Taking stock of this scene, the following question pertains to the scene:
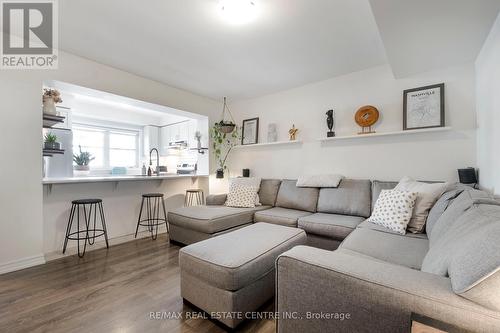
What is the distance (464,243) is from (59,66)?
12.0 feet

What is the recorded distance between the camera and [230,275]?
1.36m

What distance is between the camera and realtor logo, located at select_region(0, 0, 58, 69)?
190 cm

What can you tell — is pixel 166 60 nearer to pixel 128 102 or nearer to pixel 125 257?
pixel 128 102

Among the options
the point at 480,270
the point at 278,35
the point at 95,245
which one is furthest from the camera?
the point at 95,245

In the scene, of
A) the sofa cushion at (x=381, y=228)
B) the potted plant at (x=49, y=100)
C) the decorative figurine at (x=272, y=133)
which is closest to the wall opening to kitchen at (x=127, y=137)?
the potted plant at (x=49, y=100)

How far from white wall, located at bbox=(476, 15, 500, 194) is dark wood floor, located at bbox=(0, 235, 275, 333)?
2.10m

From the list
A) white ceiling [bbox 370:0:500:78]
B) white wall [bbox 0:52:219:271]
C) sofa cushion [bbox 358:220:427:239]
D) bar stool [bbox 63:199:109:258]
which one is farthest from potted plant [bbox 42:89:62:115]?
sofa cushion [bbox 358:220:427:239]

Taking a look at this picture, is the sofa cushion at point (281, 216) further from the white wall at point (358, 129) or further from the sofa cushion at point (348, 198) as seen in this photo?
the white wall at point (358, 129)

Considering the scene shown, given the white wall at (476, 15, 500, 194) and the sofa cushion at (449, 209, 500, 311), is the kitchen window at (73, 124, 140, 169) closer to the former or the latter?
the sofa cushion at (449, 209, 500, 311)

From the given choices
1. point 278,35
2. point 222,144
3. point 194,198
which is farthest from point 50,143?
point 278,35

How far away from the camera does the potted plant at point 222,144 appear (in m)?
4.23

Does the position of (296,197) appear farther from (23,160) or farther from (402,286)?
(23,160)

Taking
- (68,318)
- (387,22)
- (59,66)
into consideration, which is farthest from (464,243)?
(59,66)

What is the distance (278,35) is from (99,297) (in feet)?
9.20
